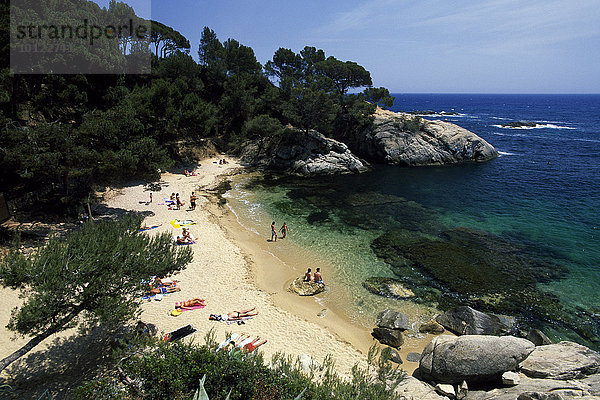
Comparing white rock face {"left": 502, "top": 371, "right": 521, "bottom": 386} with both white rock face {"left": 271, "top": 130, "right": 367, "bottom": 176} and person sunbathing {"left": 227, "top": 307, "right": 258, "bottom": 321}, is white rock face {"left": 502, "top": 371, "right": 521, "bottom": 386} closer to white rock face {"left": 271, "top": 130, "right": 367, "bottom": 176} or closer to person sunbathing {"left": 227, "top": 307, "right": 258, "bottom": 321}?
person sunbathing {"left": 227, "top": 307, "right": 258, "bottom": 321}

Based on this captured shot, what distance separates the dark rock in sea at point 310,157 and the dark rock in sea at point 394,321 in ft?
98.9

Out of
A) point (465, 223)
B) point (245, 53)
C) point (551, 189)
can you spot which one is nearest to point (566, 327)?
point (465, 223)

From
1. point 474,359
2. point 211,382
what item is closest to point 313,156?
point 474,359

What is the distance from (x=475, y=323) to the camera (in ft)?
48.3

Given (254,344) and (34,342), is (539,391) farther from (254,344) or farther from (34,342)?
(34,342)

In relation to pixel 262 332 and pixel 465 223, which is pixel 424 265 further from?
pixel 262 332

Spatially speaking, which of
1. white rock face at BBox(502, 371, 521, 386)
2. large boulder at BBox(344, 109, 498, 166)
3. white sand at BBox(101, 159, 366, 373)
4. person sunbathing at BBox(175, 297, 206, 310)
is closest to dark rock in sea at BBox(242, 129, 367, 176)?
large boulder at BBox(344, 109, 498, 166)

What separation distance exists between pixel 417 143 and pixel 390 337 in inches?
1739

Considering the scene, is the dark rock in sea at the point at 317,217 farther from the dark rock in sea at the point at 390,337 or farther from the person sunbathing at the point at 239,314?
the dark rock in sea at the point at 390,337

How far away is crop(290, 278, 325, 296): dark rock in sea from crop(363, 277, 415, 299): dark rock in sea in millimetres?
2882

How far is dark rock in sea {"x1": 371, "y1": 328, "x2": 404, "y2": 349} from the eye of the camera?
45.8ft

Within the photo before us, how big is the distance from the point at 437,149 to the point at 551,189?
18162mm

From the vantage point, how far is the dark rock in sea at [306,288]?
57.2 ft

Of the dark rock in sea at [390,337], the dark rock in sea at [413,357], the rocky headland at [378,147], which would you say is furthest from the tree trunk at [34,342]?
the rocky headland at [378,147]
